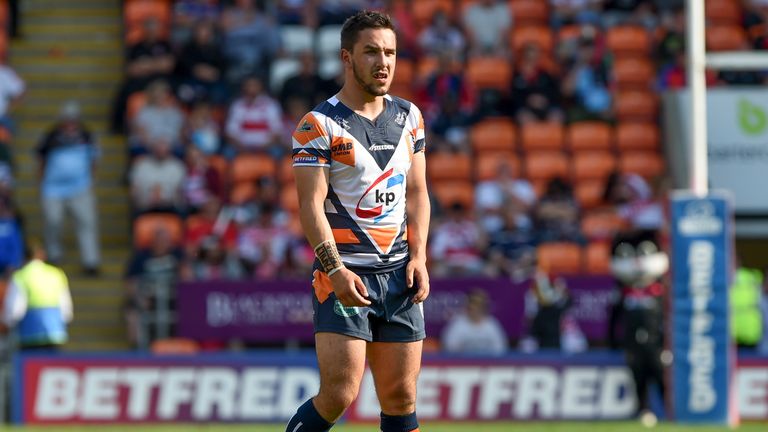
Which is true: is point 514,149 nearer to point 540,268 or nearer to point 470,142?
point 470,142

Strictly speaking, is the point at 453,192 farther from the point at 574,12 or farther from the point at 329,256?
the point at 329,256

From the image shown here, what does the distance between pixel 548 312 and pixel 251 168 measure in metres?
4.59

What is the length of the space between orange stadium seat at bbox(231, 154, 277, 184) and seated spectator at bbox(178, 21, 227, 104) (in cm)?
108

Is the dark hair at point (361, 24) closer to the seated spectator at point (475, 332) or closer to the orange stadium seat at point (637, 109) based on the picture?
the seated spectator at point (475, 332)

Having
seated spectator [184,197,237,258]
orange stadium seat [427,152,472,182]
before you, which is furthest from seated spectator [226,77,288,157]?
orange stadium seat [427,152,472,182]

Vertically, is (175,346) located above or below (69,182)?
below

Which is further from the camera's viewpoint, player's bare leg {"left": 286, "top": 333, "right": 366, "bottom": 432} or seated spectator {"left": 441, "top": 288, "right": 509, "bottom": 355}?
seated spectator {"left": 441, "top": 288, "right": 509, "bottom": 355}

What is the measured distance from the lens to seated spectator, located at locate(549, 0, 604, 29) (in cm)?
1989

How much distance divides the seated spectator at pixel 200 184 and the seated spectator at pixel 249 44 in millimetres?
1892

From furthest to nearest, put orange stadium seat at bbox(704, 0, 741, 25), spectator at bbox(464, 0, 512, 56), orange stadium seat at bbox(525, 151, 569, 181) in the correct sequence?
orange stadium seat at bbox(704, 0, 741, 25)
spectator at bbox(464, 0, 512, 56)
orange stadium seat at bbox(525, 151, 569, 181)

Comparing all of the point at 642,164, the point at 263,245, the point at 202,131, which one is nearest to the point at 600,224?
the point at 642,164

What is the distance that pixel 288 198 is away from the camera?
1772 cm

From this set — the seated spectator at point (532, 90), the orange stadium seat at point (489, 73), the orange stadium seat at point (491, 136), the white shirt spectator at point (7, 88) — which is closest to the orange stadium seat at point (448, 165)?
the orange stadium seat at point (491, 136)

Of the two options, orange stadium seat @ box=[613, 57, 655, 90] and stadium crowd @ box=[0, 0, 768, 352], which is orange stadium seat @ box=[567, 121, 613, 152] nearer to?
stadium crowd @ box=[0, 0, 768, 352]
